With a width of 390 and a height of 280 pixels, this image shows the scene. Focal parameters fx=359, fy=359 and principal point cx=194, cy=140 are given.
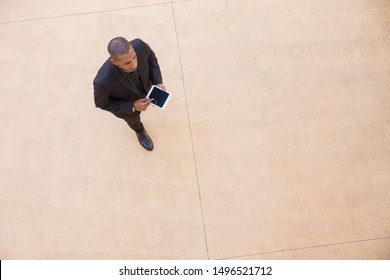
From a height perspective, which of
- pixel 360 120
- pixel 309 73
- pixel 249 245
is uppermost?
pixel 309 73

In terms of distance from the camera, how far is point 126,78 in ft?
7.84

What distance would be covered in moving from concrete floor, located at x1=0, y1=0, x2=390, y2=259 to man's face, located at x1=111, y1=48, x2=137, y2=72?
51.5 inches

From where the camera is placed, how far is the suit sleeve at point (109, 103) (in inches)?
93.4

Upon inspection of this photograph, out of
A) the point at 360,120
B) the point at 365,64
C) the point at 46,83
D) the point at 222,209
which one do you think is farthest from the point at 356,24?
the point at 46,83

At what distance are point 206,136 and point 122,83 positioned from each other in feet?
4.17

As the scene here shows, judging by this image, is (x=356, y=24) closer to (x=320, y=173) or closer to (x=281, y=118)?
(x=281, y=118)

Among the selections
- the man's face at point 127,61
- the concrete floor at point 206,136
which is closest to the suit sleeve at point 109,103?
the man's face at point 127,61

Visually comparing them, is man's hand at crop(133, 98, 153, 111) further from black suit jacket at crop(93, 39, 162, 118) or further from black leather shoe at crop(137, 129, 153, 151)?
black leather shoe at crop(137, 129, 153, 151)

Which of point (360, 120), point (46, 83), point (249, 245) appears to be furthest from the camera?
point (46, 83)

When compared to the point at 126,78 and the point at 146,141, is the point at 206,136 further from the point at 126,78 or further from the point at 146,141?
the point at 126,78

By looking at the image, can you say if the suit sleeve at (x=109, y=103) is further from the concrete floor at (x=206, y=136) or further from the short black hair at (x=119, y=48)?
the concrete floor at (x=206, y=136)

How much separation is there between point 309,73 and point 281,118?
22.6 inches

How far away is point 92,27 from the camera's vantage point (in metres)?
3.86

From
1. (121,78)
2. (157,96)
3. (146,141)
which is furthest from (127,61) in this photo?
(146,141)
